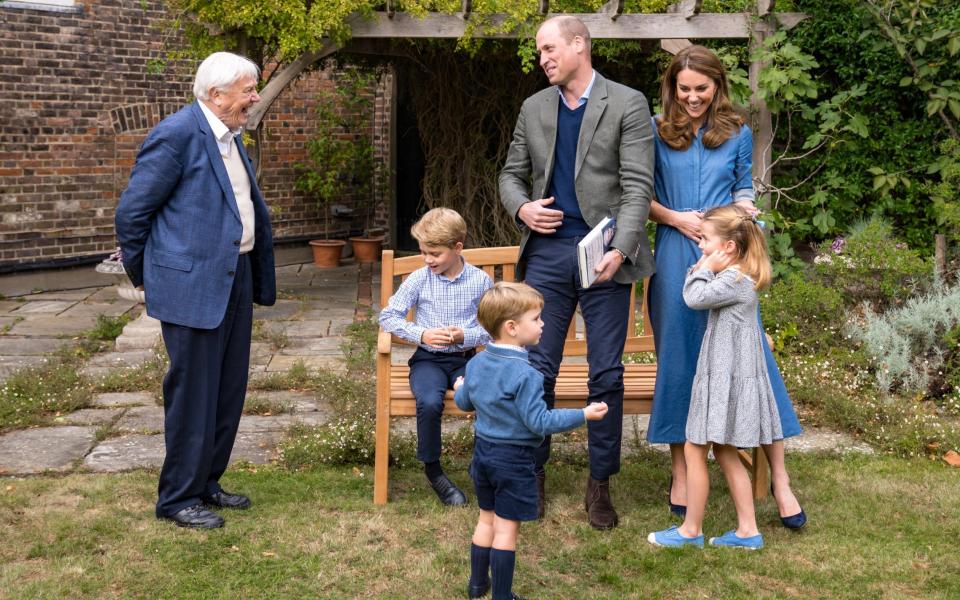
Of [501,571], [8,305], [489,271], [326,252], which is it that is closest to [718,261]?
[501,571]

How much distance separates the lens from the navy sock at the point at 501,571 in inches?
133

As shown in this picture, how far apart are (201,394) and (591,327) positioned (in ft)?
5.02

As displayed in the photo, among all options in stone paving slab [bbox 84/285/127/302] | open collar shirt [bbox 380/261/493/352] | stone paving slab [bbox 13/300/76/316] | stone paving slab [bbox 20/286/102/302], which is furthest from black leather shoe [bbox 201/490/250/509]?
stone paving slab [bbox 20/286/102/302]

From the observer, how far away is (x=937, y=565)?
388 centimetres

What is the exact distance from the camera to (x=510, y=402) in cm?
335

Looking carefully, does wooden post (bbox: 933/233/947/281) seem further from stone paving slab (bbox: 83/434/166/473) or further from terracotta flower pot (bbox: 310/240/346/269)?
terracotta flower pot (bbox: 310/240/346/269)

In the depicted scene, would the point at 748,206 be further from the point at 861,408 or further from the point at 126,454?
the point at 126,454

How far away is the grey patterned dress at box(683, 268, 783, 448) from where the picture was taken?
390 centimetres

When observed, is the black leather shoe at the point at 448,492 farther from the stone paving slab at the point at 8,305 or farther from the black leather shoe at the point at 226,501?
the stone paving slab at the point at 8,305

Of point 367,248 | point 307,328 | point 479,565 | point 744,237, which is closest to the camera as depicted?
point 479,565

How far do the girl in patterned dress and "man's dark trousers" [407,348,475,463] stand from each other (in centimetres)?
97

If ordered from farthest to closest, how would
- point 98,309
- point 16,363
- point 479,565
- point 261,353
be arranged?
point 98,309 → point 261,353 → point 16,363 → point 479,565

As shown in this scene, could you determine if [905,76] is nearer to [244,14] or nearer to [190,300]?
[244,14]

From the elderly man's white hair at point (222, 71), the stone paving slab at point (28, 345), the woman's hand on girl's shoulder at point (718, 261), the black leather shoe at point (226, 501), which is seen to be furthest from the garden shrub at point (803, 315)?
the stone paving slab at point (28, 345)
